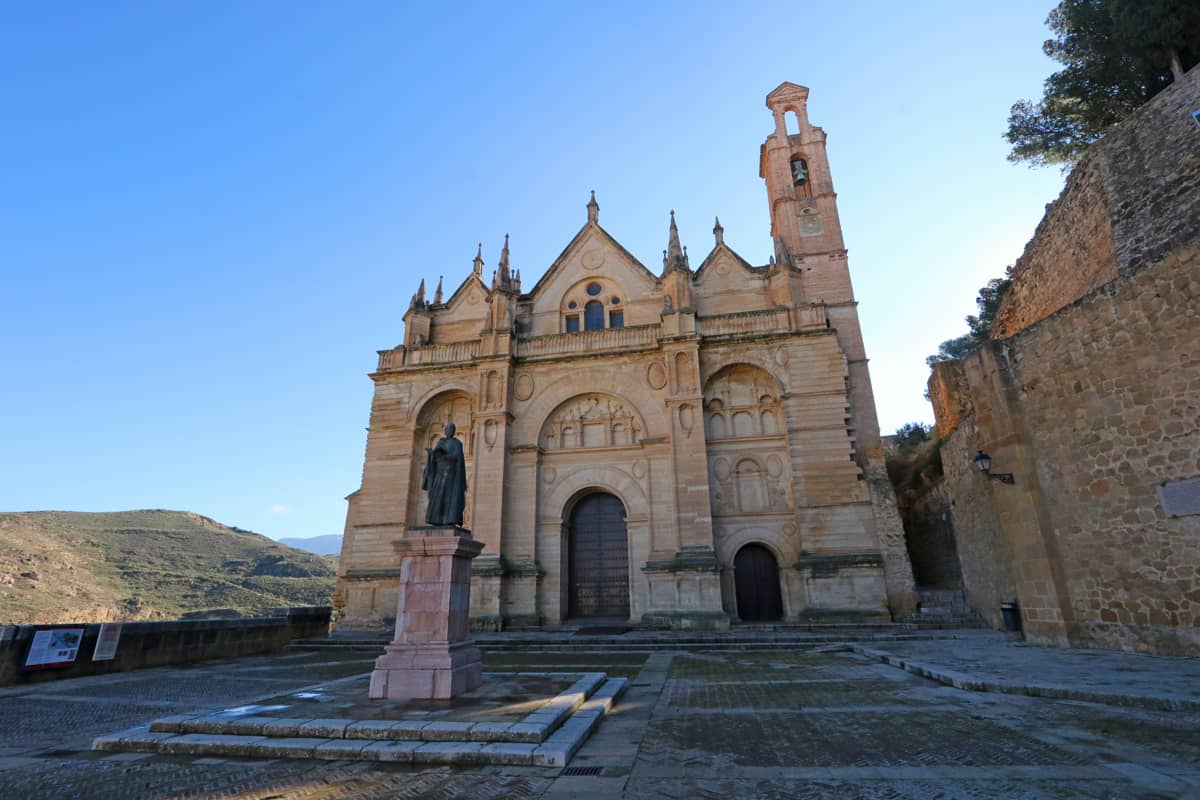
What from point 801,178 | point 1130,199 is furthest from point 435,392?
point 1130,199

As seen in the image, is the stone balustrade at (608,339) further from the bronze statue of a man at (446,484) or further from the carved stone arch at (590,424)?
the bronze statue of a man at (446,484)

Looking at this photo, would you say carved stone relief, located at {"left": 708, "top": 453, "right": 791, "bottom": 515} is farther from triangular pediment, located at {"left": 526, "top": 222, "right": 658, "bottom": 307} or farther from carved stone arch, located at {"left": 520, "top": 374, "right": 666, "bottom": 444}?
triangular pediment, located at {"left": 526, "top": 222, "right": 658, "bottom": 307}

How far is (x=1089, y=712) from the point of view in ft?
18.4

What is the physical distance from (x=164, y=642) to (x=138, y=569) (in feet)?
152

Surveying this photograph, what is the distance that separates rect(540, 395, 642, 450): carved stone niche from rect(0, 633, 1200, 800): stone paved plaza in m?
12.6

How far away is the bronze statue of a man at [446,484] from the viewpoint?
848 cm

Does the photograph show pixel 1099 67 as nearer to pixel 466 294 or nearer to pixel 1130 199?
pixel 1130 199

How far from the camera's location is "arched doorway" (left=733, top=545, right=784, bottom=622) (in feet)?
61.9

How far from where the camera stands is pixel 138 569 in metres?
46.9

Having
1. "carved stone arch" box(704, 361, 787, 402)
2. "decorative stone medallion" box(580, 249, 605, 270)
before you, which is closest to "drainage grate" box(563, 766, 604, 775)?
"carved stone arch" box(704, 361, 787, 402)

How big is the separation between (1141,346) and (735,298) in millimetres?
14932

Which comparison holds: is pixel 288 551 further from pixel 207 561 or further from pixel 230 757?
pixel 230 757

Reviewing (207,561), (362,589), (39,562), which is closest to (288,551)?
(207,561)

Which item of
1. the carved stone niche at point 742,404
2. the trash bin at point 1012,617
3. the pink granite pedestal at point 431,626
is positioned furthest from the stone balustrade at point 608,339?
the pink granite pedestal at point 431,626
